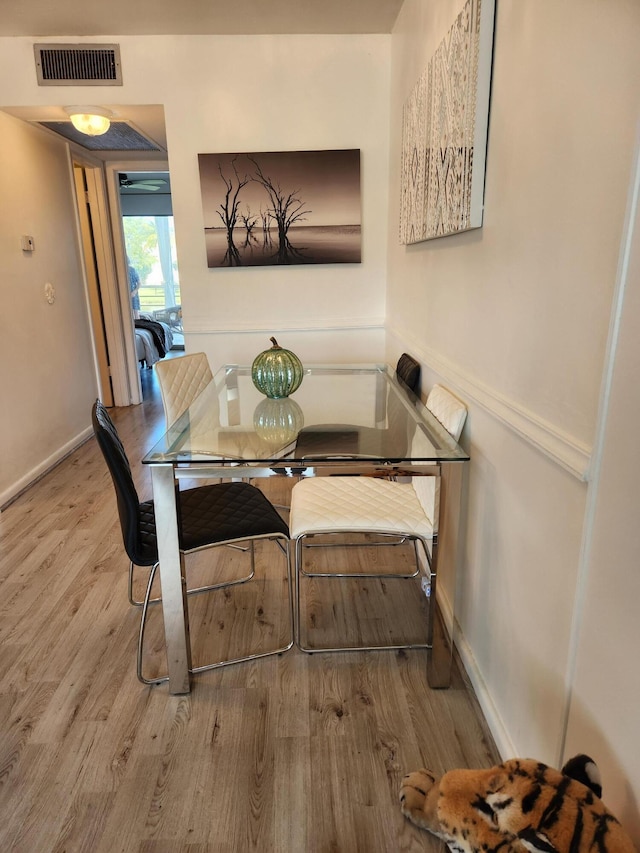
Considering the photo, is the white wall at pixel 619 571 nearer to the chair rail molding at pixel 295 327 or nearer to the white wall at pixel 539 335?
the white wall at pixel 539 335

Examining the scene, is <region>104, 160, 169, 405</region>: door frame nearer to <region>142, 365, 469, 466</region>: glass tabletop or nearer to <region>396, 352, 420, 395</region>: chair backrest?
<region>142, 365, 469, 466</region>: glass tabletop

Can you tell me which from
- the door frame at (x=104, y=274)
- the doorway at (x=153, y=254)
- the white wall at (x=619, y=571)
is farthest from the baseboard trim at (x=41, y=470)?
the doorway at (x=153, y=254)

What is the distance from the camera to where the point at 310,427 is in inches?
75.2

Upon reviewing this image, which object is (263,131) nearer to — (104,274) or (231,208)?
(231,208)

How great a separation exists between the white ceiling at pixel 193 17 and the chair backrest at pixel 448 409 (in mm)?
2128

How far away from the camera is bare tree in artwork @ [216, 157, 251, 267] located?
10.6ft

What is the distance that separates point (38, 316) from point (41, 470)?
1.01 meters

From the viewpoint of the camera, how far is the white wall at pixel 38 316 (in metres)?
3.19

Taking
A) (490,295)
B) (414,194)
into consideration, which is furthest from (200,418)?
(414,194)

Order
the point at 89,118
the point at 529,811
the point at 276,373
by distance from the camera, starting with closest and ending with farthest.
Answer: the point at 529,811 < the point at 276,373 < the point at 89,118

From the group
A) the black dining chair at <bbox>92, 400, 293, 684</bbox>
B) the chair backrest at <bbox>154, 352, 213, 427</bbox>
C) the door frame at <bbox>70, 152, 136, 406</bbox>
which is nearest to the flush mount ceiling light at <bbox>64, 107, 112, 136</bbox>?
the door frame at <bbox>70, 152, 136, 406</bbox>

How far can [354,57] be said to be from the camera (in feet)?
10.3

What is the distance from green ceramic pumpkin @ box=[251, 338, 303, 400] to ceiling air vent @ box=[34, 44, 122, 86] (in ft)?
6.86

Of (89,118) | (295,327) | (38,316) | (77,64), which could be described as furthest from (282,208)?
(38,316)
